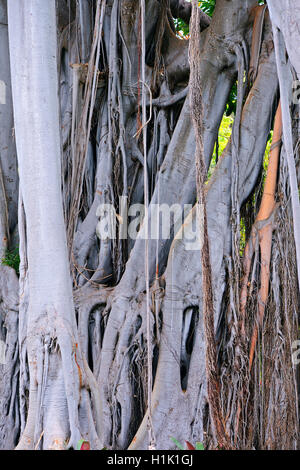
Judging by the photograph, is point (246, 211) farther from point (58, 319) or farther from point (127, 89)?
point (58, 319)

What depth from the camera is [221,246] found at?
3.31 m

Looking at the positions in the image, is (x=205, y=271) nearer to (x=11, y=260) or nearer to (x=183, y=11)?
(x=11, y=260)

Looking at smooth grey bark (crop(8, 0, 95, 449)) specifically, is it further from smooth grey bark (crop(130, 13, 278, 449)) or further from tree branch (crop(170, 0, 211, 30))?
tree branch (crop(170, 0, 211, 30))

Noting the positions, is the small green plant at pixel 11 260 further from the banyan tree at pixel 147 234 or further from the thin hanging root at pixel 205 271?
the thin hanging root at pixel 205 271

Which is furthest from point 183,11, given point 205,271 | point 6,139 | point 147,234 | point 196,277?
point 205,271

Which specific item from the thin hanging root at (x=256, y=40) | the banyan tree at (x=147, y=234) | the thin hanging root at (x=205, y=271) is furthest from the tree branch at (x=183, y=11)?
the thin hanging root at (x=205, y=271)

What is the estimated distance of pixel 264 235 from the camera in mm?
3309

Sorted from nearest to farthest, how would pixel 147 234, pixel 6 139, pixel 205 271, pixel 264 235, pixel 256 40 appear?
pixel 205 271 → pixel 147 234 → pixel 264 235 → pixel 256 40 → pixel 6 139

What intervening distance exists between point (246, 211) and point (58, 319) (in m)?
1.45

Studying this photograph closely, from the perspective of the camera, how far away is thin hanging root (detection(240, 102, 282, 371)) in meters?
3.27

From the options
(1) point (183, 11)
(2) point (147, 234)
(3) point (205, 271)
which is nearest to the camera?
(3) point (205, 271)

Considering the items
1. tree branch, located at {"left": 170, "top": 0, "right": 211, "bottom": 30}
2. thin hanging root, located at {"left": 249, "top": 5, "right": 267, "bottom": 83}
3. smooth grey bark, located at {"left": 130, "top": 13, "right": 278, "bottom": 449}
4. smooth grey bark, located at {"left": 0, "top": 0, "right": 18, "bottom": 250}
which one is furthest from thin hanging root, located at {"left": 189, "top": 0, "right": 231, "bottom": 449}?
tree branch, located at {"left": 170, "top": 0, "right": 211, "bottom": 30}
